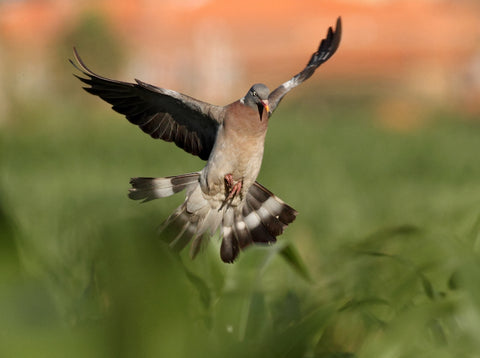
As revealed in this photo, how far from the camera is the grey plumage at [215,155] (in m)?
1.09

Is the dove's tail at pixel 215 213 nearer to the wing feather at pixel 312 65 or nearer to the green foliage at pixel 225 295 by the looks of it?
the green foliage at pixel 225 295

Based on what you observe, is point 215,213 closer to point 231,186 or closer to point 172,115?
point 231,186

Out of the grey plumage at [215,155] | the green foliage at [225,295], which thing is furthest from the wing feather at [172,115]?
the green foliage at [225,295]

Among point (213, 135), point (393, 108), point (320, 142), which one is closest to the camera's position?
point (213, 135)

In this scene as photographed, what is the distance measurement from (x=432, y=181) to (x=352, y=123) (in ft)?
10.5

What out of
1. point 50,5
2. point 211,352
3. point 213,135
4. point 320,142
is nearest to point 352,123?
point 320,142

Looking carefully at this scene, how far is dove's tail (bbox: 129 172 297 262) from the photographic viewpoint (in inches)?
42.9

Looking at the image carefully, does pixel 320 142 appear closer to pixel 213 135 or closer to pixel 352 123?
pixel 352 123

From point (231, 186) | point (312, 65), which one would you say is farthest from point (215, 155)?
point (312, 65)

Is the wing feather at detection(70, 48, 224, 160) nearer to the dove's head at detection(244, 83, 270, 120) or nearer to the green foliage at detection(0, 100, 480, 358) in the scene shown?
the dove's head at detection(244, 83, 270, 120)

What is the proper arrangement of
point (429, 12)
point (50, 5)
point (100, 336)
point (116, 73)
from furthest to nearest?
point (429, 12) < point (50, 5) < point (116, 73) < point (100, 336)

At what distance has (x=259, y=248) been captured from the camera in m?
0.74

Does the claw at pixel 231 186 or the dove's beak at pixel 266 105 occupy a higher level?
the dove's beak at pixel 266 105

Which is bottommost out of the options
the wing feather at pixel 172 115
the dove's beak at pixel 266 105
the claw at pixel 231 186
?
the claw at pixel 231 186
